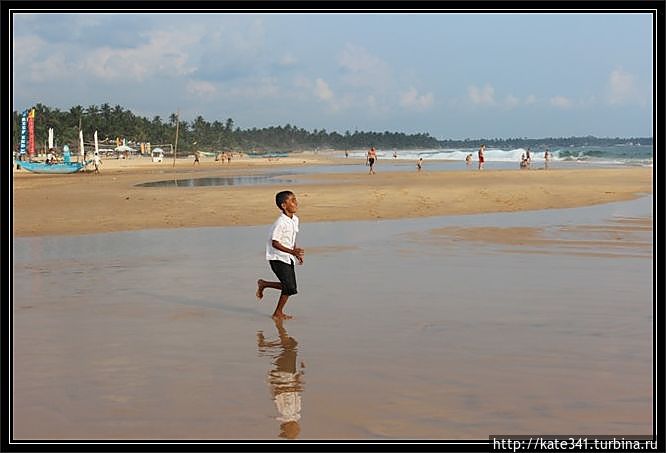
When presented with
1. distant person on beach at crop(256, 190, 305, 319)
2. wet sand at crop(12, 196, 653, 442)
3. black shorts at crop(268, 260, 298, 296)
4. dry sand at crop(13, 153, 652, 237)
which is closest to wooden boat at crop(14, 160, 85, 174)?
dry sand at crop(13, 153, 652, 237)

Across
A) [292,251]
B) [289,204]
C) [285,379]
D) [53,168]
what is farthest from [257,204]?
[53,168]

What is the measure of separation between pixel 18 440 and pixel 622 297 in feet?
21.3

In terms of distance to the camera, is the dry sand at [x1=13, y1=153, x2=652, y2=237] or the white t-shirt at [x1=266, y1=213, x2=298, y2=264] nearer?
the white t-shirt at [x1=266, y1=213, x2=298, y2=264]

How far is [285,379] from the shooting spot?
19.5ft

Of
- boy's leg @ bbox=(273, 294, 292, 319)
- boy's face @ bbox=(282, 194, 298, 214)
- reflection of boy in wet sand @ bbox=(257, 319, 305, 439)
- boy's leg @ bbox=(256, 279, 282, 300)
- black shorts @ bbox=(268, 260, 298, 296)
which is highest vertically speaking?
boy's face @ bbox=(282, 194, 298, 214)

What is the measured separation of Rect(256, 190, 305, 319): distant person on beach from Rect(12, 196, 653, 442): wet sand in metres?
0.32

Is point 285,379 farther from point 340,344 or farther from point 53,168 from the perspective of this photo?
point 53,168

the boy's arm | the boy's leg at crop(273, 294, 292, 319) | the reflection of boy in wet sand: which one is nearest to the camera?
the reflection of boy in wet sand

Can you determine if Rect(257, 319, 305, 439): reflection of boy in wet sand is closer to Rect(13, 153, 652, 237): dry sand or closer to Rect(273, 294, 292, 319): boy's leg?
Rect(273, 294, 292, 319): boy's leg

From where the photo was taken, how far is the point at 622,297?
883cm

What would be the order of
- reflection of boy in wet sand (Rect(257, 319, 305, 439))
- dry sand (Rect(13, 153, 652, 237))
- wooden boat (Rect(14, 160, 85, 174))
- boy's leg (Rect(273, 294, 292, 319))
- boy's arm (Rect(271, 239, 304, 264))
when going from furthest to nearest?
wooden boat (Rect(14, 160, 85, 174))
dry sand (Rect(13, 153, 652, 237))
boy's arm (Rect(271, 239, 304, 264))
boy's leg (Rect(273, 294, 292, 319))
reflection of boy in wet sand (Rect(257, 319, 305, 439))

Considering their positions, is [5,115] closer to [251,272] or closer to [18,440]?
[18,440]

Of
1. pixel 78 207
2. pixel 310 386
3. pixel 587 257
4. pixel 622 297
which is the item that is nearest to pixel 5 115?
pixel 310 386

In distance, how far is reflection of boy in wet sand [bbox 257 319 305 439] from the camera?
504cm
